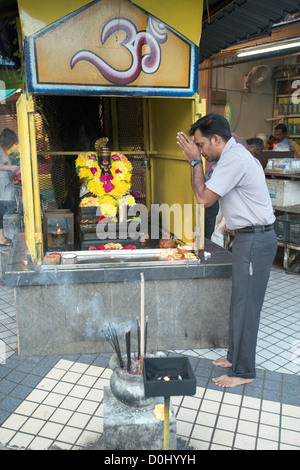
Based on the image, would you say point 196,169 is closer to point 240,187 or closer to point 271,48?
point 240,187

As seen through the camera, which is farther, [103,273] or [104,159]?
[104,159]

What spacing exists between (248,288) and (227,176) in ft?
3.34

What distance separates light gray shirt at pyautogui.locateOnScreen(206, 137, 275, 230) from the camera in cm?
338

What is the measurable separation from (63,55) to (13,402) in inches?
126

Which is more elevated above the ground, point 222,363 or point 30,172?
point 30,172

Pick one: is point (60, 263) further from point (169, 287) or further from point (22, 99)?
point (22, 99)

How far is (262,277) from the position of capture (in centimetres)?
361

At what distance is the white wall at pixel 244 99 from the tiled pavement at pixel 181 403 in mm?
8457

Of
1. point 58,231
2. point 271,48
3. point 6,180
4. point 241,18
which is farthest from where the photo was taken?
point 271,48

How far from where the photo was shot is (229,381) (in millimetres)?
3775

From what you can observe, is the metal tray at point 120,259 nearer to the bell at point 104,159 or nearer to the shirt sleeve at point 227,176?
the shirt sleeve at point 227,176

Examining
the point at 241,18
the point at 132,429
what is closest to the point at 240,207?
the point at 132,429

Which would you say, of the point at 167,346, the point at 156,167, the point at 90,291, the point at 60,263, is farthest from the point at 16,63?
the point at 167,346

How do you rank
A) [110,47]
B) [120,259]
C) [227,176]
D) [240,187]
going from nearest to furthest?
[227,176], [240,187], [110,47], [120,259]
